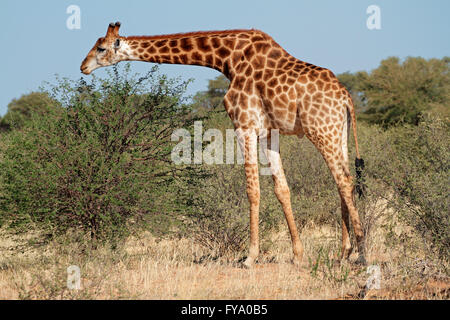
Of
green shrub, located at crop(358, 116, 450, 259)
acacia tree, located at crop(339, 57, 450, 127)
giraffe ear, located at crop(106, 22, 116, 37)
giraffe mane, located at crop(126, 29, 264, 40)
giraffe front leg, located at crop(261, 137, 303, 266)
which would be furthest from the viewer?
acacia tree, located at crop(339, 57, 450, 127)

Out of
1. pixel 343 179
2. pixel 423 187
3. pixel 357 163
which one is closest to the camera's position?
pixel 423 187

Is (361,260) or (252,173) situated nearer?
(361,260)

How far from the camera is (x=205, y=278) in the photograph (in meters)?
6.61

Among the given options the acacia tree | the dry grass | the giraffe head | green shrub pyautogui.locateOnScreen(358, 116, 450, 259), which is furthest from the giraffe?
the acacia tree

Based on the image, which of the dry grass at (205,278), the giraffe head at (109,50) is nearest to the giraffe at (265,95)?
the giraffe head at (109,50)

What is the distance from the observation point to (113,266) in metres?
6.68

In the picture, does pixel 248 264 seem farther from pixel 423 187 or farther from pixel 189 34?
pixel 189 34

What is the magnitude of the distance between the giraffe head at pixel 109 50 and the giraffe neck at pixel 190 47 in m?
0.09

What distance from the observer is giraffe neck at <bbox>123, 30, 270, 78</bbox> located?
787cm

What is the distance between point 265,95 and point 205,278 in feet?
8.38

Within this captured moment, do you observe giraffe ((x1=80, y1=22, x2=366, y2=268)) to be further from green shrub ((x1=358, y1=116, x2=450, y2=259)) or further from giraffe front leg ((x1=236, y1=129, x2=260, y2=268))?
green shrub ((x1=358, y1=116, x2=450, y2=259))

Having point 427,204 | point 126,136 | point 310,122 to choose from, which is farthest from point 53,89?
point 427,204

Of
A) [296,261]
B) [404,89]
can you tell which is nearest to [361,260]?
[296,261]

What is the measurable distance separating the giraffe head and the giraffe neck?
9 cm
